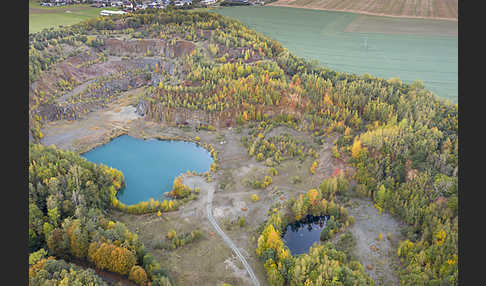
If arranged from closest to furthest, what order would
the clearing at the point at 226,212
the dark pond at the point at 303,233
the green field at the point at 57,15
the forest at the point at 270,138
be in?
1. the forest at the point at 270,138
2. the clearing at the point at 226,212
3. the dark pond at the point at 303,233
4. the green field at the point at 57,15

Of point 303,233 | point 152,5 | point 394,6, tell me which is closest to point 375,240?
point 303,233

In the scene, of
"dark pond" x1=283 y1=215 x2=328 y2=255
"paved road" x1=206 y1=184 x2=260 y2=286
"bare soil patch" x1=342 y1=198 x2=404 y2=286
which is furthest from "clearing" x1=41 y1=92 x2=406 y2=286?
"dark pond" x1=283 y1=215 x2=328 y2=255

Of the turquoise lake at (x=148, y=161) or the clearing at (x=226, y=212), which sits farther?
the turquoise lake at (x=148, y=161)

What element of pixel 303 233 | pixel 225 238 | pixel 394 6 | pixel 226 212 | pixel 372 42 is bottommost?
A: pixel 303 233

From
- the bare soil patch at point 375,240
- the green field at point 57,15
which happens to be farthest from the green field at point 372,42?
the green field at point 57,15

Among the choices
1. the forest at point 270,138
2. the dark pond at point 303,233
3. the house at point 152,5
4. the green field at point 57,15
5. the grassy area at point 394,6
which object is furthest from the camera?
the house at point 152,5

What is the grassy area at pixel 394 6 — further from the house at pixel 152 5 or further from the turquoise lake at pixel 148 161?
the turquoise lake at pixel 148 161

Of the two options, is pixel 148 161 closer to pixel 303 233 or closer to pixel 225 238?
pixel 225 238
